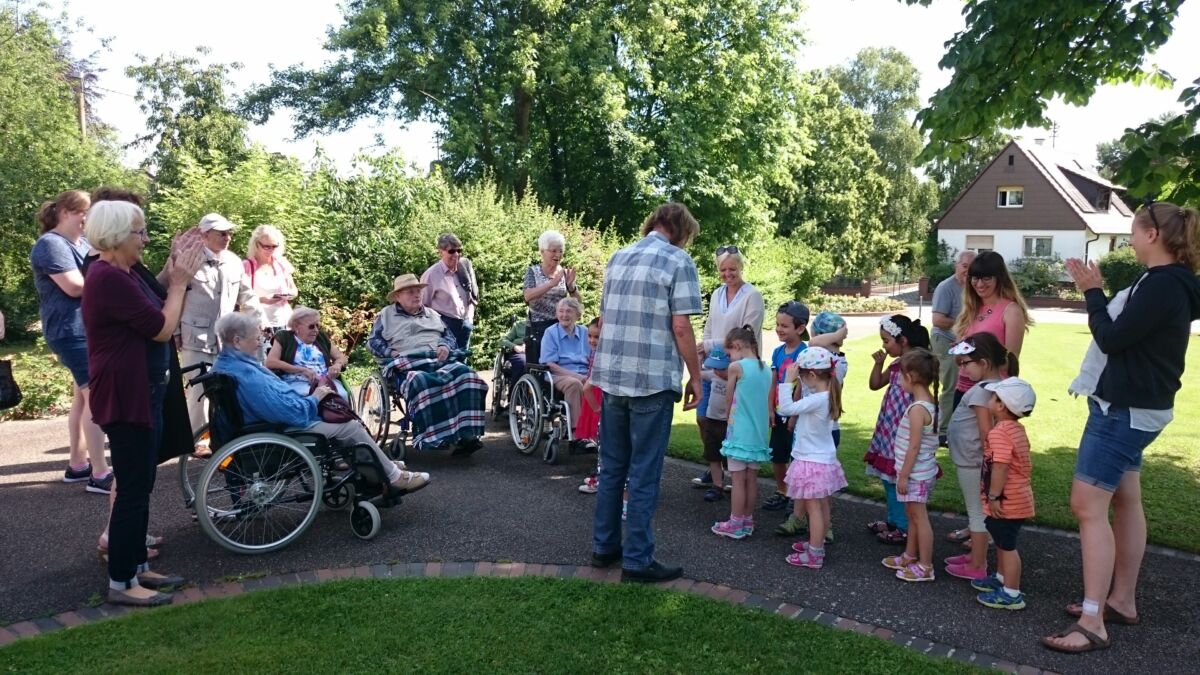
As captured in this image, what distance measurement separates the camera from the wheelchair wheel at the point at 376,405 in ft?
22.2

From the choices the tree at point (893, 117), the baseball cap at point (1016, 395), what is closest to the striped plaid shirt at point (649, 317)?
the baseball cap at point (1016, 395)

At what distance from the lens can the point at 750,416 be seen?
4820 mm

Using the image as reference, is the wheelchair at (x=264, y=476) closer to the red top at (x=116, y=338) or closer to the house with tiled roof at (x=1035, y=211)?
the red top at (x=116, y=338)

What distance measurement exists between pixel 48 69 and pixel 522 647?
2612cm

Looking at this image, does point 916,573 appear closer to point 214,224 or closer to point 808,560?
point 808,560

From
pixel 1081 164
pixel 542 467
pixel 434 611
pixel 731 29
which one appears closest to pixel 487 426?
pixel 542 467

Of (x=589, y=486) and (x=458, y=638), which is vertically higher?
(x=589, y=486)

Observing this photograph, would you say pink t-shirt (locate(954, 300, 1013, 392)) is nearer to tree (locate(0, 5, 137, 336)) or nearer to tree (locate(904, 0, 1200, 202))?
tree (locate(904, 0, 1200, 202))

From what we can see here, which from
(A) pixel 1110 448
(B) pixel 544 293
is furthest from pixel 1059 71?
(B) pixel 544 293

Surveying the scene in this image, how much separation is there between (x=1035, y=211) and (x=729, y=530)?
44.5 m

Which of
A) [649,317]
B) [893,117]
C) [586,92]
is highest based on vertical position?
[893,117]

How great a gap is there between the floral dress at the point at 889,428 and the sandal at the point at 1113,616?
1067 mm

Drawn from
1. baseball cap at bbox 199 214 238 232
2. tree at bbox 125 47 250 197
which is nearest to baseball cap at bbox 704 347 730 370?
baseball cap at bbox 199 214 238 232

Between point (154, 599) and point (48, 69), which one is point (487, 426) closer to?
A: point (154, 599)
